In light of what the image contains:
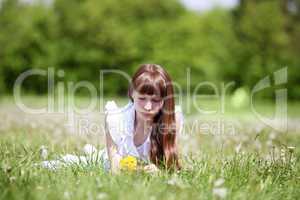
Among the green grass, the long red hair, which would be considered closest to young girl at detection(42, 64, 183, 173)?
the long red hair

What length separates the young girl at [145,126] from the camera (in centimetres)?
481

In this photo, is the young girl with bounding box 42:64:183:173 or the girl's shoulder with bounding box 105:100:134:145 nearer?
the young girl with bounding box 42:64:183:173

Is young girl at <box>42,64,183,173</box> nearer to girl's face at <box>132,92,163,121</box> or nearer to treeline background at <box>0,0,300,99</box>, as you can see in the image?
girl's face at <box>132,92,163,121</box>

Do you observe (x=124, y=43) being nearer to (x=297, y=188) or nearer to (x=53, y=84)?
(x=53, y=84)

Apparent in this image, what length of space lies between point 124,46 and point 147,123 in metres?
28.2

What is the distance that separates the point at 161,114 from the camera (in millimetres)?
5012

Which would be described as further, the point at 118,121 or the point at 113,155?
the point at 118,121

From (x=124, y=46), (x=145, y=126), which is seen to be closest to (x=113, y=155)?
(x=145, y=126)

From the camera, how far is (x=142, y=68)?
193 inches

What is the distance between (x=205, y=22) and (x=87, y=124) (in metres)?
27.0

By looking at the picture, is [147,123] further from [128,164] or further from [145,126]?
[128,164]

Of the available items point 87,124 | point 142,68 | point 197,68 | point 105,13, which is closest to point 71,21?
point 105,13

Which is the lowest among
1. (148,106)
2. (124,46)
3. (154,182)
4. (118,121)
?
(154,182)

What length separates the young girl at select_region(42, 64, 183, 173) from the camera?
4809mm
